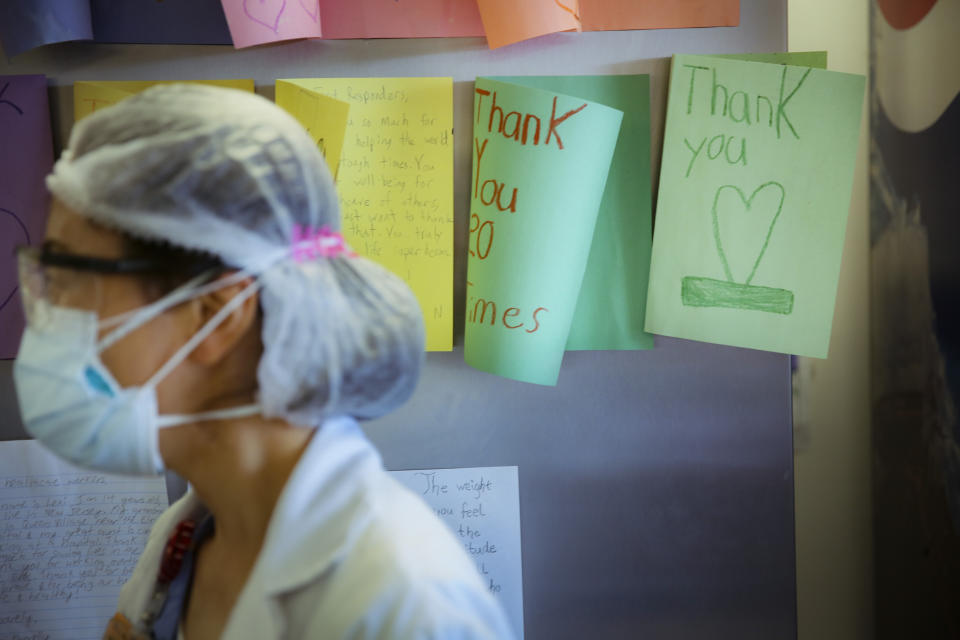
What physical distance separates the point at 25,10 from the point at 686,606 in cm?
114

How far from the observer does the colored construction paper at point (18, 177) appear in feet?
3.15

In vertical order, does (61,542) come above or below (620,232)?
below

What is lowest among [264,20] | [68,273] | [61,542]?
[61,542]

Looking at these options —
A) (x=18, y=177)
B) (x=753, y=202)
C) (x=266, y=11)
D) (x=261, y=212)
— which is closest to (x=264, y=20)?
(x=266, y=11)

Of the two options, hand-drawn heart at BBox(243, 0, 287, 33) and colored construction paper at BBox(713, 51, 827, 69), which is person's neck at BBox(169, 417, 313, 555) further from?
colored construction paper at BBox(713, 51, 827, 69)

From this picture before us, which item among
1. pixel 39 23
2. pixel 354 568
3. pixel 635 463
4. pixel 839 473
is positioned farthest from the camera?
pixel 839 473

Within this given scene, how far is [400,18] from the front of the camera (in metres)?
0.97

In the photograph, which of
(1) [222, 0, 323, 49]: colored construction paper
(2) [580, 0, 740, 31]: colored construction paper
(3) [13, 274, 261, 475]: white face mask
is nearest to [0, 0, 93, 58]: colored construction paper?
(1) [222, 0, 323, 49]: colored construction paper

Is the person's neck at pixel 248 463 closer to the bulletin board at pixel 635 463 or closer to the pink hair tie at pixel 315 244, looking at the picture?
the pink hair tie at pixel 315 244

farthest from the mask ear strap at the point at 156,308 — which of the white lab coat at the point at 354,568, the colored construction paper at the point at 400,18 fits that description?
the colored construction paper at the point at 400,18

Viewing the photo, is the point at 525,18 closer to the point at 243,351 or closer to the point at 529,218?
the point at 529,218

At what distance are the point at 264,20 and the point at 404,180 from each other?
10.1 inches

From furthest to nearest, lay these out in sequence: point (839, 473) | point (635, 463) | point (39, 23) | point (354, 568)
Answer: point (839, 473) → point (635, 463) → point (39, 23) → point (354, 568)

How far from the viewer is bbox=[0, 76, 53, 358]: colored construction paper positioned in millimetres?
959
